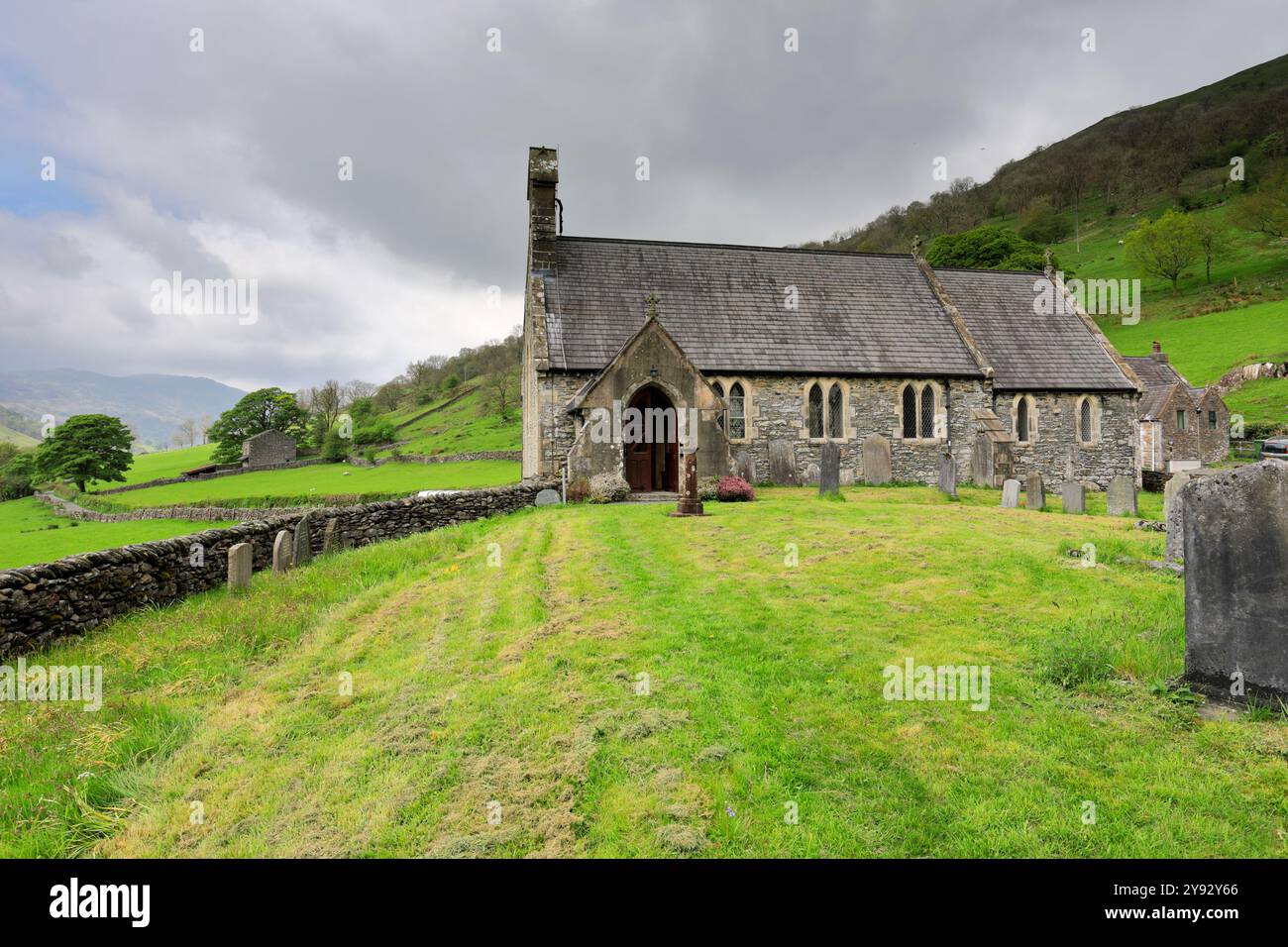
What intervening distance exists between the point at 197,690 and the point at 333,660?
1446mm

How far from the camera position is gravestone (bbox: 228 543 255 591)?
12.2m

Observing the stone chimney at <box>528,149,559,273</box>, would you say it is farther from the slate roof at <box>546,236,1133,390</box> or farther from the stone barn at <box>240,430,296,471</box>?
the stone barn at <box>240,430,296,471</box>

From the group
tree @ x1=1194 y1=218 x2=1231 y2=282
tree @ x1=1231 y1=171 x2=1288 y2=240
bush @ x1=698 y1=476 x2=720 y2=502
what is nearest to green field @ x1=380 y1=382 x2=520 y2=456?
bush @ x1=698 y1=476 x2=720 y2=502

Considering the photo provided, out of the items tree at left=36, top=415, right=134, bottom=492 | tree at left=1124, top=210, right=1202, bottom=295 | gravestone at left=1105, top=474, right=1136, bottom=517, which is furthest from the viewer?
tree at left=1124, top=210, right=1202, bottom=295

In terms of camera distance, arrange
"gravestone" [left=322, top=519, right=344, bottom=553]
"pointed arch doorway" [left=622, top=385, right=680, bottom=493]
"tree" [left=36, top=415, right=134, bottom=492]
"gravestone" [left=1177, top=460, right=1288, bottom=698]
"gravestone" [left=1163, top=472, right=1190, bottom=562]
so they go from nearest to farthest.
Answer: "gravestone" [left=1177, top=460, right=1288, bottom=698] < "gravestone" [left=1163, top=472, right=1190, bottom=562] < "gravestone" [left=322, top=519, right=344, bottom=553] < "pointed arch doorway" [left=622, top=385, right=680, bottom=493] < "tree" [left=36, top=415, right=134, bottom=492]

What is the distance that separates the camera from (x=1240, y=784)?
405cm

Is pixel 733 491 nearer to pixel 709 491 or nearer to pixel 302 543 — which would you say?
pixel 709 491

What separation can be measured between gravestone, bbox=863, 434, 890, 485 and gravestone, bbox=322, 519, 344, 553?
17961mm

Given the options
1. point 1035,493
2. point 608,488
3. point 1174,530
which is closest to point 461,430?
point 608,488

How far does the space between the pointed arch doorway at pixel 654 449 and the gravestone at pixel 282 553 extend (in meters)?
10.2

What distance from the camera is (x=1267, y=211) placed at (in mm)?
63406

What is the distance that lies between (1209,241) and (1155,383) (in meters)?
36.5
